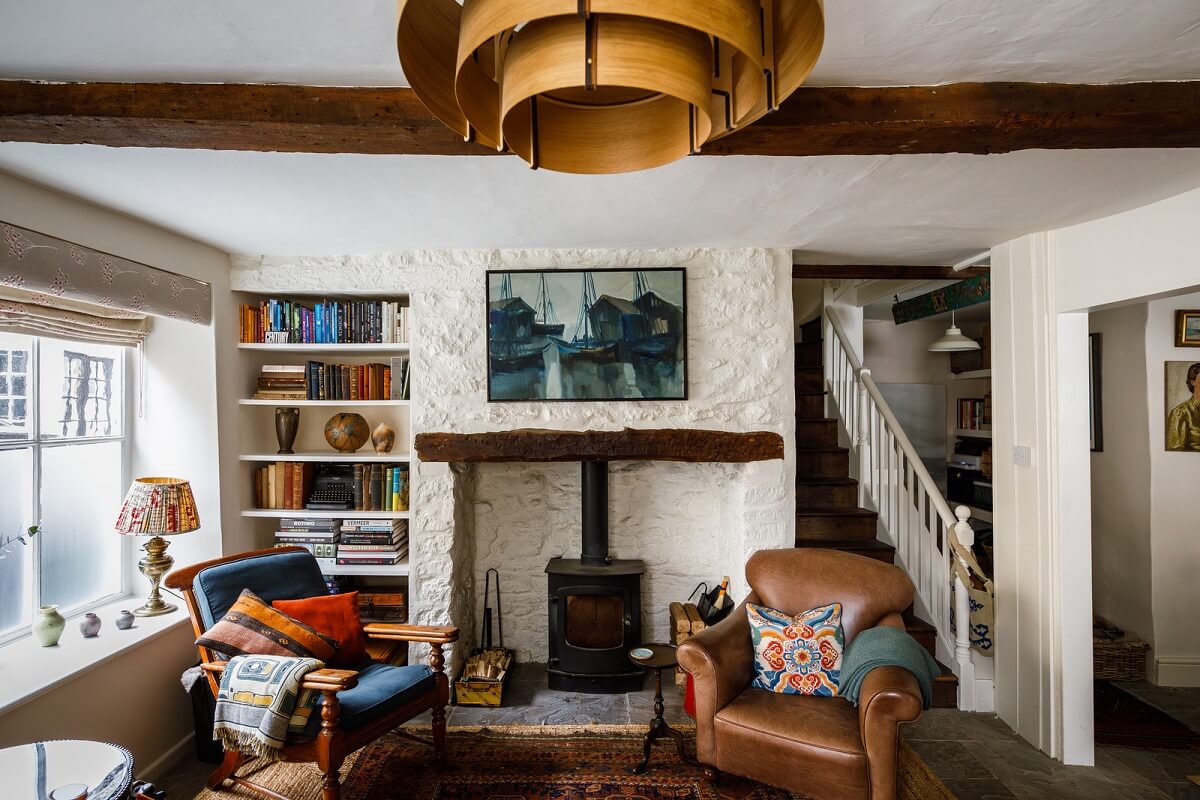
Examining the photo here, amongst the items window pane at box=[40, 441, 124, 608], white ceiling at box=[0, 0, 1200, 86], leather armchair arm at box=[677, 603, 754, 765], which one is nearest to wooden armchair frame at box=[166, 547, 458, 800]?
window pane at box=[40, 441, 124, 608]

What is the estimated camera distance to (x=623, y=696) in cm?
328

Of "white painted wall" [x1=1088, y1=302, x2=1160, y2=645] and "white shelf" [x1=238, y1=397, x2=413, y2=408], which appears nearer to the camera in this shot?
"white shelf" [x1=238, y1=397, x2=413, y2=408]

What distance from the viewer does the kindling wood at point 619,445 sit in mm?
3158

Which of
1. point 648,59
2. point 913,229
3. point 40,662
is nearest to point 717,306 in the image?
point 913,229

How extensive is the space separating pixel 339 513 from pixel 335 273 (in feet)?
4.31

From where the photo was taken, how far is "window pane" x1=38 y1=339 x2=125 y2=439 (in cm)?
270

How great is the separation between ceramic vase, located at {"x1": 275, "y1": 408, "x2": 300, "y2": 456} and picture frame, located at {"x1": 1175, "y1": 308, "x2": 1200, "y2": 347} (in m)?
5.06

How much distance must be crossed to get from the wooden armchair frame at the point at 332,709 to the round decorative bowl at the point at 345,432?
0.69m

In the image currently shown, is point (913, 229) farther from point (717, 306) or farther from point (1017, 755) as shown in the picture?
point (1017, 755)

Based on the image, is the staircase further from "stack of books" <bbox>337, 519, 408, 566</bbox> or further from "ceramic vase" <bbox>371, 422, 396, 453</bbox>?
"ceramic vase" <bbox>371, 422, 396, 453</bbox>

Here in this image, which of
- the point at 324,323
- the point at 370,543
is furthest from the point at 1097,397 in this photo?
the point at 324,323

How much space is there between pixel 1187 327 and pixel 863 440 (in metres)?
1.83

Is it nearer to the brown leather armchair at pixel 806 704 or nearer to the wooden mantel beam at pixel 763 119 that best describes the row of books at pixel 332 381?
the wooden mantel beam at pixel 763 119

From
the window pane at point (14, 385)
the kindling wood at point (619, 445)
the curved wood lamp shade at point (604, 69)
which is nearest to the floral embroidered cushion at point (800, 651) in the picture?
the kindling wood at point (619, 445)
